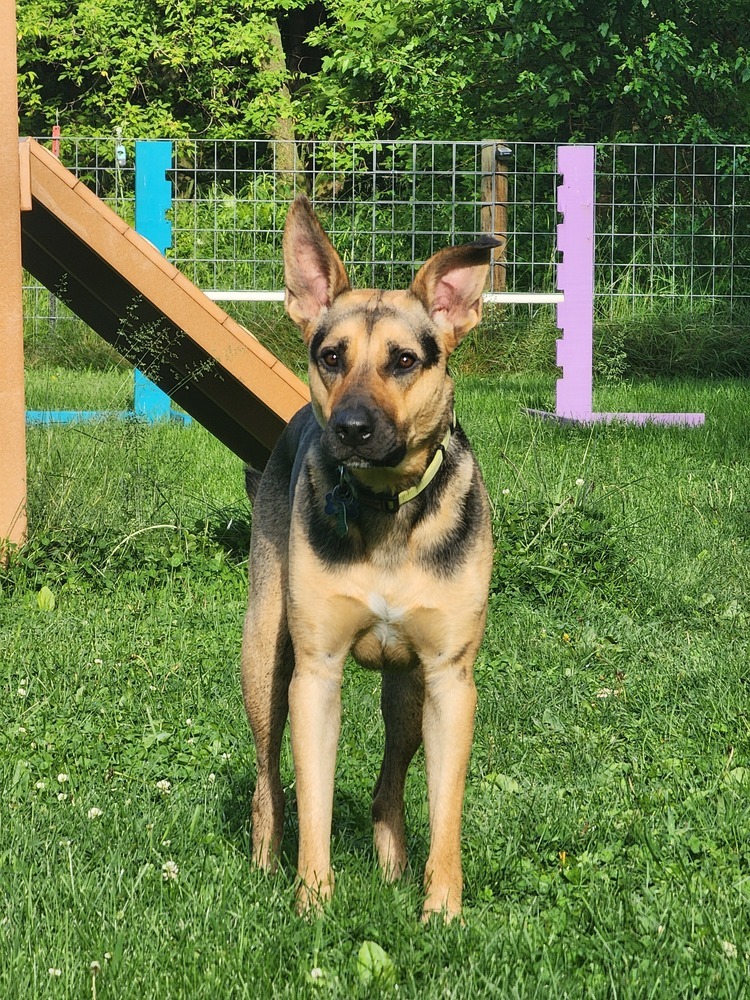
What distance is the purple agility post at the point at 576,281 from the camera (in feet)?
35.0

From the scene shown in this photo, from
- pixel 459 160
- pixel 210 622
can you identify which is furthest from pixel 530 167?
pixel 210 622

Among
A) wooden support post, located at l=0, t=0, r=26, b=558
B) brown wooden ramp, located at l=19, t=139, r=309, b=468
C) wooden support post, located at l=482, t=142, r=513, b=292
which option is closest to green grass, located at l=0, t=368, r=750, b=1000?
wooden support post, located at l=0, t=0, r=26, b=558

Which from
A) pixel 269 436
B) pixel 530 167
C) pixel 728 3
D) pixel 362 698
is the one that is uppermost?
pixel 728 3

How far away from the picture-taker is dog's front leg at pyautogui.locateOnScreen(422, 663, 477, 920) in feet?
10.6

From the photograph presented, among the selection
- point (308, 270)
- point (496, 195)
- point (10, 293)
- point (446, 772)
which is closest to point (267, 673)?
point (446, 772)

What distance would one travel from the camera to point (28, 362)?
1436 cm

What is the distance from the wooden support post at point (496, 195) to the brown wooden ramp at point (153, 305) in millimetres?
7575

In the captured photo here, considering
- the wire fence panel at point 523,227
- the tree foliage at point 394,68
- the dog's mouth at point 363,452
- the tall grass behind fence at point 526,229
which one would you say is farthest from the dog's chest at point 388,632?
the tree foliage at point 394,68

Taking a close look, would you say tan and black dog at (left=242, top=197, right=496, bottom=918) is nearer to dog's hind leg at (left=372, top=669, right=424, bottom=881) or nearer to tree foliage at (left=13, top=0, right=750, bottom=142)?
dog's hind leg at (left=372, top=669, right=424, bottom=881)

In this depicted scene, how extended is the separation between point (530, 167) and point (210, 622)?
13.2 meters

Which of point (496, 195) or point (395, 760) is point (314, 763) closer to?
point (395, 760)

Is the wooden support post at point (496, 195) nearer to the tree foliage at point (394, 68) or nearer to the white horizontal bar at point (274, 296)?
the tree foliage at point (394, 68)

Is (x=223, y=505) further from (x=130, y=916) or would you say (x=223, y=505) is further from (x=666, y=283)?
(x=666, y=283)

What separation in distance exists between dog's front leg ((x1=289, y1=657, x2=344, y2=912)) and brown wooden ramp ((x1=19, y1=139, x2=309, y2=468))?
113 inches
